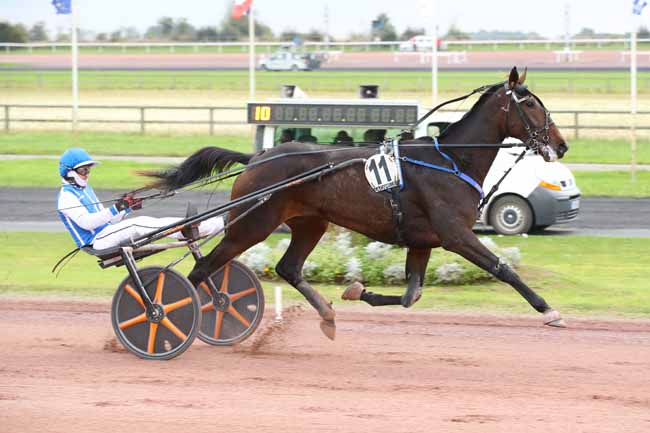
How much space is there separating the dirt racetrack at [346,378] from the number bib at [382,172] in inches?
46.7

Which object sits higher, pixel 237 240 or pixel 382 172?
pixel 382 172

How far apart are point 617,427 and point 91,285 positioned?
19.7ft

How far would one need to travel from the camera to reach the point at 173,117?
1316 inches

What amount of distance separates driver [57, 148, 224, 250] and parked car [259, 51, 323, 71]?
48590 millimetres

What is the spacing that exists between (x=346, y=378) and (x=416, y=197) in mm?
1319

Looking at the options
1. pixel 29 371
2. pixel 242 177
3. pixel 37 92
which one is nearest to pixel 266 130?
pixel 242 177

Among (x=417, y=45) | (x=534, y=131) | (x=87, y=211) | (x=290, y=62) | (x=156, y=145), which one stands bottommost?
(x=156, y=145)

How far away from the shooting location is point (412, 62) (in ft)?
190

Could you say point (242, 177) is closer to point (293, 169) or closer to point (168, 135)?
point (293, 169)

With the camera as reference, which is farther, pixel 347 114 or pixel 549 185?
pixel 549 185

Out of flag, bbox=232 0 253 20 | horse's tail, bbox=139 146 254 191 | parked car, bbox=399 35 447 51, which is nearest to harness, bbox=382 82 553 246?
horse's tail, bbox=139 146 254 191

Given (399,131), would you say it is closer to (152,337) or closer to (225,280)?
(225,280)

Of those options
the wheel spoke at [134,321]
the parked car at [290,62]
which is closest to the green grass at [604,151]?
the wheel spoke at [134,321]

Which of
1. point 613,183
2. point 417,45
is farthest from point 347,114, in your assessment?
point 417,45
